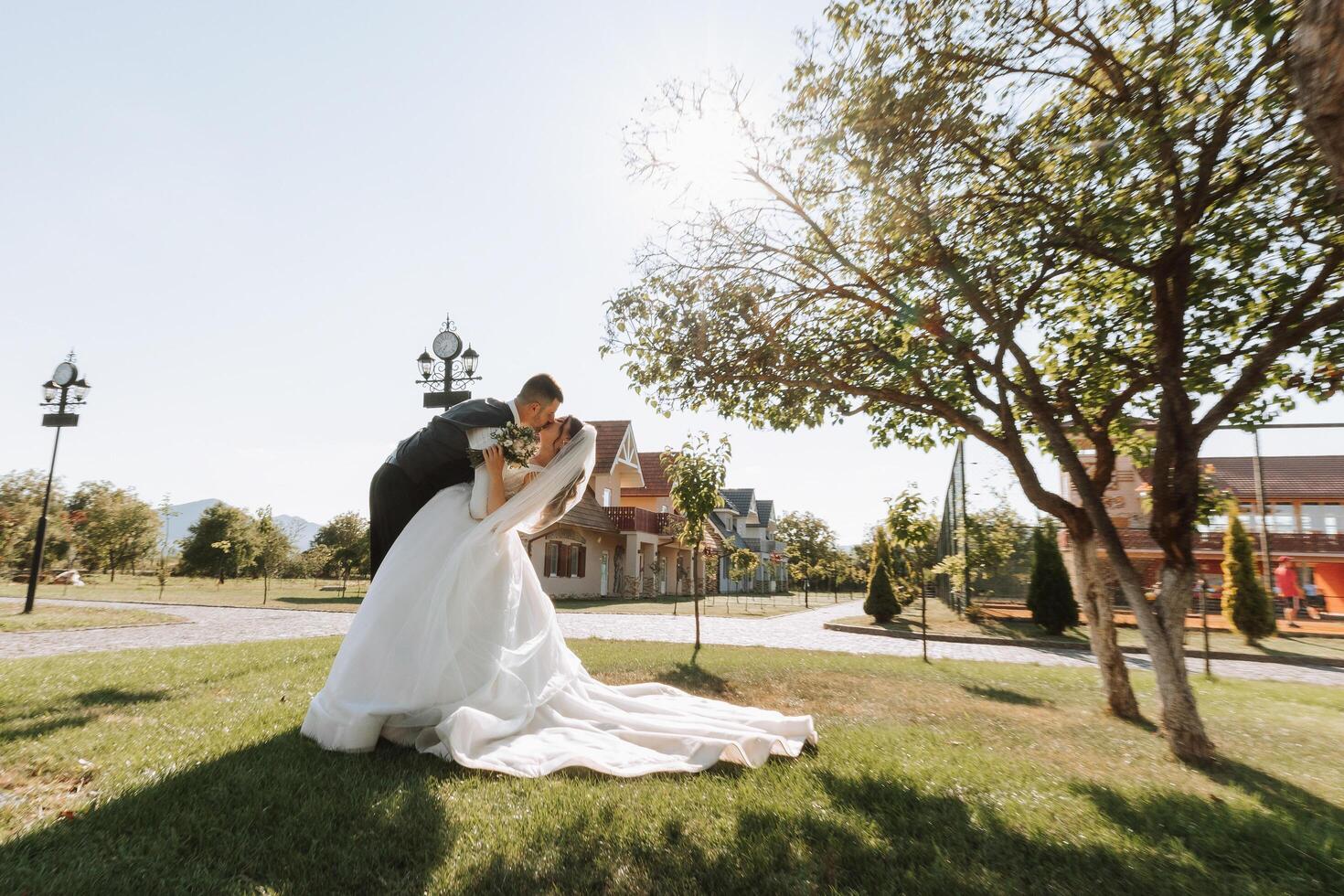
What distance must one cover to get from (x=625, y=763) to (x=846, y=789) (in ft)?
4.20

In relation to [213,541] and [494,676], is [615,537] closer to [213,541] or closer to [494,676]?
Result: [213,541]

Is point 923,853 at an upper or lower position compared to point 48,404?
lower

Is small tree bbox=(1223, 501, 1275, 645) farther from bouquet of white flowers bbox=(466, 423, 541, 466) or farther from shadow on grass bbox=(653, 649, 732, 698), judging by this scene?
bouquet of white flowers bbox=(466, 423, 541, 466)

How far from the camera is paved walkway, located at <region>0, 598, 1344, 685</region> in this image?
35.4ft

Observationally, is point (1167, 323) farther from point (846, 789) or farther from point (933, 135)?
point (846, 789)

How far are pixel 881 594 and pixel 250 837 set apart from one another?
18776 millimetres

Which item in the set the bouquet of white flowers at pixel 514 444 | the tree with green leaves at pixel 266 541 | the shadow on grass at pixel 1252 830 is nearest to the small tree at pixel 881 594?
the shadow on grass at pixel 1252 830

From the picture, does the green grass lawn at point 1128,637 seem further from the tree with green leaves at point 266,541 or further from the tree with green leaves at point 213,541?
the tree with green leaves at point 213,541

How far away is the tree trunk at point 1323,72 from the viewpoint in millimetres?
2082

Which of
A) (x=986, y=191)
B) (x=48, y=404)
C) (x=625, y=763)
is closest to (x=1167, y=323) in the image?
(x=986, y=191)

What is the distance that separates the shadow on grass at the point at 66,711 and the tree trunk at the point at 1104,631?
8524 millimetres

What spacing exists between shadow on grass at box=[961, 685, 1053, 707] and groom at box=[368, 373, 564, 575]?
633 cm

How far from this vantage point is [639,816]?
3.15 meters

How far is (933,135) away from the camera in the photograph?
19.2 feet
